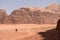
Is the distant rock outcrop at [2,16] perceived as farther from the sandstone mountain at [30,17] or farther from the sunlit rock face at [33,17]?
the sunlit rock face at [33,17]

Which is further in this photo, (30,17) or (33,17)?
(33,17)

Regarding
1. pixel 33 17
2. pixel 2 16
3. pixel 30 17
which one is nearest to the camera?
pixel 30 17

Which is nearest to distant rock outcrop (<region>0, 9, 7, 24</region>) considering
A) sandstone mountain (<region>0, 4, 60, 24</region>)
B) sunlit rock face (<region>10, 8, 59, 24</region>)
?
sandstone mountain (<region>0, 4, 60, 24</region>)

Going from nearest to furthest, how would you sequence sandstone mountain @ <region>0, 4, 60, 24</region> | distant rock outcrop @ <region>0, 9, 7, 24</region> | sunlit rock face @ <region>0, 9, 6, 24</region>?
distant rock outcrop @ <region>0, 9, 7, 24</region>
sunlit rock face @ <region>0, 9, 6, 24</region>
sandstone mountain @ <region>0, 4, 60, 24</region>

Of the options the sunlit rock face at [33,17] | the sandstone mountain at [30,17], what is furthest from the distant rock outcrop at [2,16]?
the sunlit rock face at [33,17]

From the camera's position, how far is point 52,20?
89.2 m

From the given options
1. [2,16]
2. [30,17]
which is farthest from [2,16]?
[30,17]

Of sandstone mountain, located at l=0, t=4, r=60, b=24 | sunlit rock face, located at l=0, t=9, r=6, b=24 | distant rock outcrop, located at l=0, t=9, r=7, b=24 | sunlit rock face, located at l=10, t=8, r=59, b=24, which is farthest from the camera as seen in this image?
sunlit rock face, located at l=10, t=8, r=59, b=24

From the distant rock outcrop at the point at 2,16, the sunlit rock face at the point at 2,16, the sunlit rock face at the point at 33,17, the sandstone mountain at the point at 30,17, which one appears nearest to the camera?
the distant rock outcrop at the point at 2,16

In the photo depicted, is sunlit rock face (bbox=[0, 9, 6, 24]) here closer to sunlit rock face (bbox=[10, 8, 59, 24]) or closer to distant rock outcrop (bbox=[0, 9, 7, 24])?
distant rock outcrop (bbox=[0, 9, 7, 24])

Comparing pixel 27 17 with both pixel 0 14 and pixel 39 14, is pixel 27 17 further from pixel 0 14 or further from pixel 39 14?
pixel 0 14

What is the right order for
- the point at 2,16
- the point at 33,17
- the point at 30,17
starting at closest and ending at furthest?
the point at 30,17, the point at 33,17, the point at 2,16

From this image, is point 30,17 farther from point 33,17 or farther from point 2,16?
point 2,16

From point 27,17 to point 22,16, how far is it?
268 centimetres
